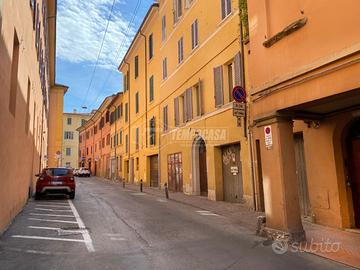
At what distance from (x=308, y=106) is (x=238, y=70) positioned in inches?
243

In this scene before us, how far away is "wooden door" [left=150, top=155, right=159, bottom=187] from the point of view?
25.5 meters

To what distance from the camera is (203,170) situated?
17.6 m

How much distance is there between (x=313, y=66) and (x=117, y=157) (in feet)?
115

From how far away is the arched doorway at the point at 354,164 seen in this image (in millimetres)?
8352

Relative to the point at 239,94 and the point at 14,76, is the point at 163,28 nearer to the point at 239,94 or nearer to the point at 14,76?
the point at 239,94

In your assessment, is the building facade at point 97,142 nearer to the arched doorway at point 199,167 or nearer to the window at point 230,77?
the arched doorway at point 199,167

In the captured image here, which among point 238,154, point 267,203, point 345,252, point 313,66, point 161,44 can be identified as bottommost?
point 345,252

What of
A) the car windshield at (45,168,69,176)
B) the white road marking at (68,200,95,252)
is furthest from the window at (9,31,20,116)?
the car windshield at (45,168,69,176)

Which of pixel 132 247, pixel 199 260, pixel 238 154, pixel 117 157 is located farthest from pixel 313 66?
pixel 117 157

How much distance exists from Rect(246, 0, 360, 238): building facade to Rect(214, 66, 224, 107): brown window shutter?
17.3 ft

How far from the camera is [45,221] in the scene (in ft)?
32.0

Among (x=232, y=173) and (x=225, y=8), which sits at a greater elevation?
(x=225, y=8)

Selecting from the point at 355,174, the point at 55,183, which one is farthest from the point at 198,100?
the point at 355,174

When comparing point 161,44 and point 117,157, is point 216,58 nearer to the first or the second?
point 161,44
